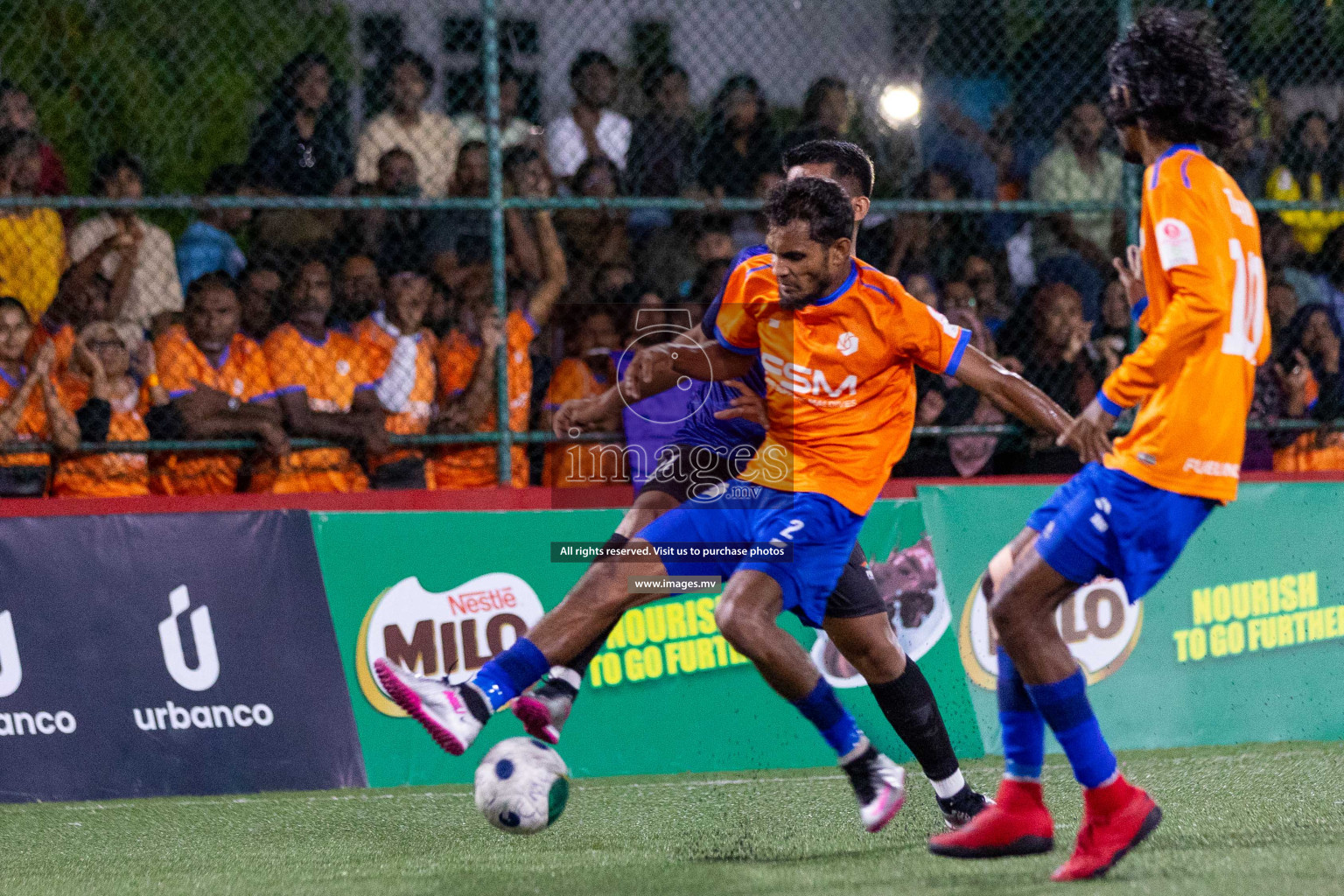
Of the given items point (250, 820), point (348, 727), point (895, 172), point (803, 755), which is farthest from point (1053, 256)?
point (250, 820)

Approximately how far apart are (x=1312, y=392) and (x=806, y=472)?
432 centimetres

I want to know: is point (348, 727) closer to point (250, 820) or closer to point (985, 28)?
point (250, 820)

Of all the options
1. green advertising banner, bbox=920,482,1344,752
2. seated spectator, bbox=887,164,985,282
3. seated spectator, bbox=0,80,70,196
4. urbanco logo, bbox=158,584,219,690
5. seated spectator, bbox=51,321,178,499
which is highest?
seated spectator, bbox=0,80,70,196

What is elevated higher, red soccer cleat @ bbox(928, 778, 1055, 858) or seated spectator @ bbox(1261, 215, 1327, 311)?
seated spectator @ bbox(1261, 215, 1327, 311)

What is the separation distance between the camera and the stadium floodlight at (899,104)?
7.94 meters

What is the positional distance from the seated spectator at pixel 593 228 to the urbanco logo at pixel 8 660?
307 cm

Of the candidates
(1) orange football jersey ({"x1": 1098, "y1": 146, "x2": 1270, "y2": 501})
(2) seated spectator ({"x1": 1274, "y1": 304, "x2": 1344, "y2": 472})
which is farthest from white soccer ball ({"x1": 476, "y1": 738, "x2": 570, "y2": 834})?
(2) seated spectator ({"x1": 1274, "y1": 304, "x2": 1344, "y2": 472})

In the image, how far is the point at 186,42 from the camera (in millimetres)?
7410

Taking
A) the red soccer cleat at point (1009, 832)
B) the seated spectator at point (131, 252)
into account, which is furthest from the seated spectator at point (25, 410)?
the red soccer cleat at point (1009, 832)

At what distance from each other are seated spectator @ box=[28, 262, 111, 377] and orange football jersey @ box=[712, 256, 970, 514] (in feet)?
11.9

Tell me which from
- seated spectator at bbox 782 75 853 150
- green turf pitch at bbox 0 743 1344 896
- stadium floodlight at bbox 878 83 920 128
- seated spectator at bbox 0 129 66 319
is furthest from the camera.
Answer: stadium floodlight at bbox 878 83 920 128

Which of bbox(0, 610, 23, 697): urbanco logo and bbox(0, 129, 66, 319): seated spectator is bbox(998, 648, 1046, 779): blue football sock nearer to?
bbox(0, 610, 23, 697): urbanco logo

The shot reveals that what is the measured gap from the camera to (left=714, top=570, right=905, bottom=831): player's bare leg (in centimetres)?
442

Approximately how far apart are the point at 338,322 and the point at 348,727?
2.05 m
